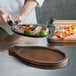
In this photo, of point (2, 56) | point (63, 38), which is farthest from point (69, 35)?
point (2, 56)

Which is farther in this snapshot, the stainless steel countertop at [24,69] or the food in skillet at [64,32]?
the food in skillet at [64,32]

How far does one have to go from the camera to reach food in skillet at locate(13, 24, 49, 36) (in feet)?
3.84

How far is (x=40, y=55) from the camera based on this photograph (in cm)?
101

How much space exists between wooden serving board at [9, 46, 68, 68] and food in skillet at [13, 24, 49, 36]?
0.33ft

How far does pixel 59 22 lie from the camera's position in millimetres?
2490

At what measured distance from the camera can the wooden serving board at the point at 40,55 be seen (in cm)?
93

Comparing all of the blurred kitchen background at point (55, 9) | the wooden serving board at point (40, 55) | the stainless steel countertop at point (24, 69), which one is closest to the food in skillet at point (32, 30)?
the wooden serving board at point (40, 55)

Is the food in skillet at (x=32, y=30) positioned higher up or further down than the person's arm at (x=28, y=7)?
further down

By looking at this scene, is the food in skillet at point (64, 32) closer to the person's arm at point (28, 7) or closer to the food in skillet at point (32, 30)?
the food in skillet at point (32, 30)

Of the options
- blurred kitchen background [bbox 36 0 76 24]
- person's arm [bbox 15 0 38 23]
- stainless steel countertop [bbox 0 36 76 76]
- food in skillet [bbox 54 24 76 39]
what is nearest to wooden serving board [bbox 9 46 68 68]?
stainless steel countertop [bbox 0 36 76 76]

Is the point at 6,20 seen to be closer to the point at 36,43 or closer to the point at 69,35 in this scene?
the point at 36,43

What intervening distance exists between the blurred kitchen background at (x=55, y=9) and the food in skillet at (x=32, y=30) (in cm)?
141

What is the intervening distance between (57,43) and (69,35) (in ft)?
0.39

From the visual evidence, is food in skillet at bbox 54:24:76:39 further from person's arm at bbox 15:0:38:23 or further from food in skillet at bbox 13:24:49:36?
person's arm at bbox 15:0:38:23
